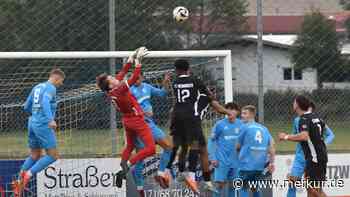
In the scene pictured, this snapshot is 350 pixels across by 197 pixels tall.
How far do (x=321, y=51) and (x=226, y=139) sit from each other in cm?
293

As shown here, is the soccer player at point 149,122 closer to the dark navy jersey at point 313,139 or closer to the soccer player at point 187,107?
the soccer player at point 187,107

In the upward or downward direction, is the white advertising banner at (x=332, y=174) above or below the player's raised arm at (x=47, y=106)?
below

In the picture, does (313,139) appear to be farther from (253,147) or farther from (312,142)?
(253,147)

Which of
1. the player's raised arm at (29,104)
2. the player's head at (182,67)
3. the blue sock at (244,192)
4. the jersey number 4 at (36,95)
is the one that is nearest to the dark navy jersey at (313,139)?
the blue sock at (244,192)

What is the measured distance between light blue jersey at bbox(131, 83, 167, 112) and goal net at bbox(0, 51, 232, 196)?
36.5 inches

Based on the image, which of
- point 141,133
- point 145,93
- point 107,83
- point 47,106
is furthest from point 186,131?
point 47,106

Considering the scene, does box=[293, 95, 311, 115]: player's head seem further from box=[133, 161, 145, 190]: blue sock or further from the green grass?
the green grass

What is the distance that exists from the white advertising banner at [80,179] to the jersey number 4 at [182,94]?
10.0 ft

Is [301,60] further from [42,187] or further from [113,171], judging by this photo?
[42,187]

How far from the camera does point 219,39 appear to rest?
20.4 m

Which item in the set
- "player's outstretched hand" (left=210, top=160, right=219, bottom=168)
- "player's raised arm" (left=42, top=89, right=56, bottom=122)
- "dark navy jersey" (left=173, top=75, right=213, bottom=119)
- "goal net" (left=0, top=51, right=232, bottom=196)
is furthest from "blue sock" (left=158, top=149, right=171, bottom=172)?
"player's raised arm" (left=42, top=89, right=56, bottom=122)

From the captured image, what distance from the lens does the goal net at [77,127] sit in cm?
1611

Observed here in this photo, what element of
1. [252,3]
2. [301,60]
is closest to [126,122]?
[301,60]

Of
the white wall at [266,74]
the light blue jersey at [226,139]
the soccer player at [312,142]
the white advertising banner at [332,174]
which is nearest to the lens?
the soccer player at [312,142]
